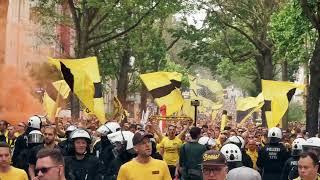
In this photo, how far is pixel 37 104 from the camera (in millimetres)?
41125

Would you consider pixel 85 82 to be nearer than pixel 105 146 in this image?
No

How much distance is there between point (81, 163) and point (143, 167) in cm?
112

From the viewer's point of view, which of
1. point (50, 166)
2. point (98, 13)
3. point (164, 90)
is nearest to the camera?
point (50, 166)

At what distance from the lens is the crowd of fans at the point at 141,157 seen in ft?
17.9

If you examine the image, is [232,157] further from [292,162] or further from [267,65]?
[267,65]

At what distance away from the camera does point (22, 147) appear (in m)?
12.6

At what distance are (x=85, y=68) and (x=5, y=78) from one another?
21.8 metres

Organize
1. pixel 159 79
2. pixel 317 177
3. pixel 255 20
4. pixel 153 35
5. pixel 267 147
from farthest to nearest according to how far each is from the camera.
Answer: pixel 153 35
pixel 255 20
pixel 159 79
pixel 267 147
pixel 317 177

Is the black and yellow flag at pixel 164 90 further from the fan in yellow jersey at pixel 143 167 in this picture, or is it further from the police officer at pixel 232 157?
the fan in yellow jersey at pixel 143 167

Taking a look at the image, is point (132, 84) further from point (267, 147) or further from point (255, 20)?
point (267, 147)

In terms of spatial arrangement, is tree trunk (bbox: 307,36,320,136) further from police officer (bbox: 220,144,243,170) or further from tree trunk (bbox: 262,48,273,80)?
police officer (bbox: 220,144,243,170)

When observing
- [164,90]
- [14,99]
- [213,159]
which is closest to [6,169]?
[213,159]

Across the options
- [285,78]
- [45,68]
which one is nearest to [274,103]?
[285,78]

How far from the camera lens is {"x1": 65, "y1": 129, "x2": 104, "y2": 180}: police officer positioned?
9.26 meters
